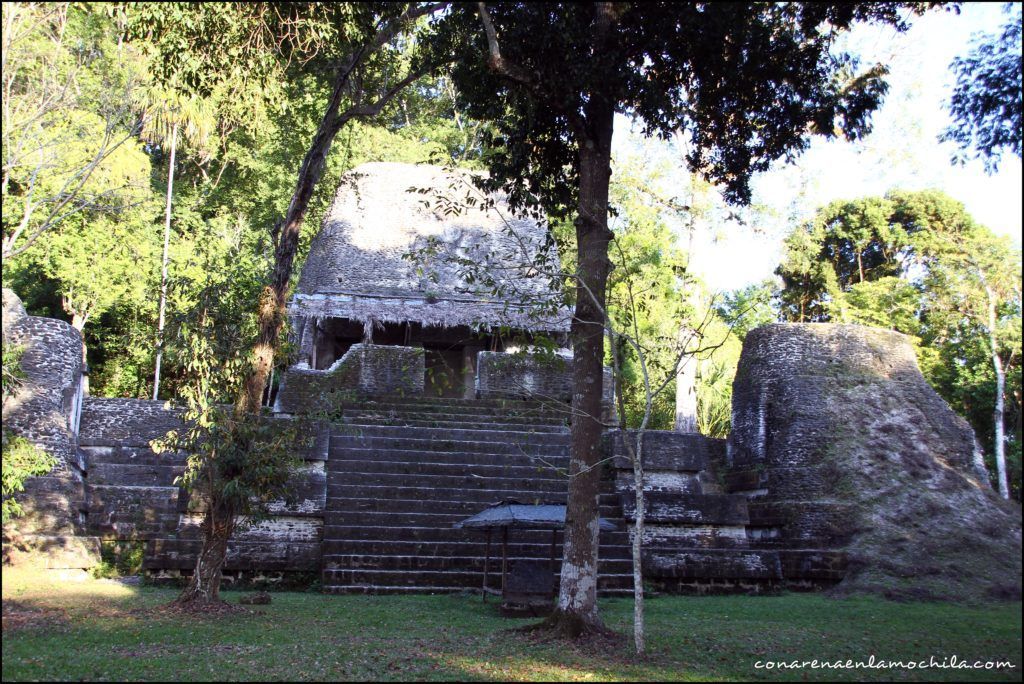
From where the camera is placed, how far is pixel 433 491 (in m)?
11.8

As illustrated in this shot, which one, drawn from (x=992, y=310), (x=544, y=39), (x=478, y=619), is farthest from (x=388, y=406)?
(x=992, y=310)

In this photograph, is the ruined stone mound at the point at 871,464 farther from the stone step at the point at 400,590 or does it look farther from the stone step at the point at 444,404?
the stone step at the point at 444,404

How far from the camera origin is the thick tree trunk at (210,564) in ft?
27.1

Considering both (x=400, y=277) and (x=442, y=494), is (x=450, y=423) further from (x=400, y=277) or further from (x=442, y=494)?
(x=400, y=277)

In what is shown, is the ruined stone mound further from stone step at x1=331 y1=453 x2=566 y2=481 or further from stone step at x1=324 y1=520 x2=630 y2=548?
stone step at x1=331 y1=453 x2=566 y2=481

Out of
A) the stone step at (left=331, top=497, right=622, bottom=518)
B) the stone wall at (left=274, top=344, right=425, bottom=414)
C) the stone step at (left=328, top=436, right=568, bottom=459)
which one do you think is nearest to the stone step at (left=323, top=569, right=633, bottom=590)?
the stone step at (left=331, top=497, right=622, bottom=518)

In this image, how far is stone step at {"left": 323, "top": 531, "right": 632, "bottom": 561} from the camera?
10.5 meters

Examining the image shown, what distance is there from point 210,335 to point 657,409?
1414 cm

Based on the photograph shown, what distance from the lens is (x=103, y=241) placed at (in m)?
19.5

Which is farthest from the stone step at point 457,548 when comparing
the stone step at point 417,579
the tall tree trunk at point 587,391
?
the tall tree trunk at point 587,391

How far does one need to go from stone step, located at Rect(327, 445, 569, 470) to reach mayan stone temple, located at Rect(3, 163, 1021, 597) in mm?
35

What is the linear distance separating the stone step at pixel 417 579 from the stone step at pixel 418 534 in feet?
1.81

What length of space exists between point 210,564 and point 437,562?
2888 millimetres

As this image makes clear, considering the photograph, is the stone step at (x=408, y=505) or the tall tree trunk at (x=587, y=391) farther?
the stone step at (x=408, y=505)
